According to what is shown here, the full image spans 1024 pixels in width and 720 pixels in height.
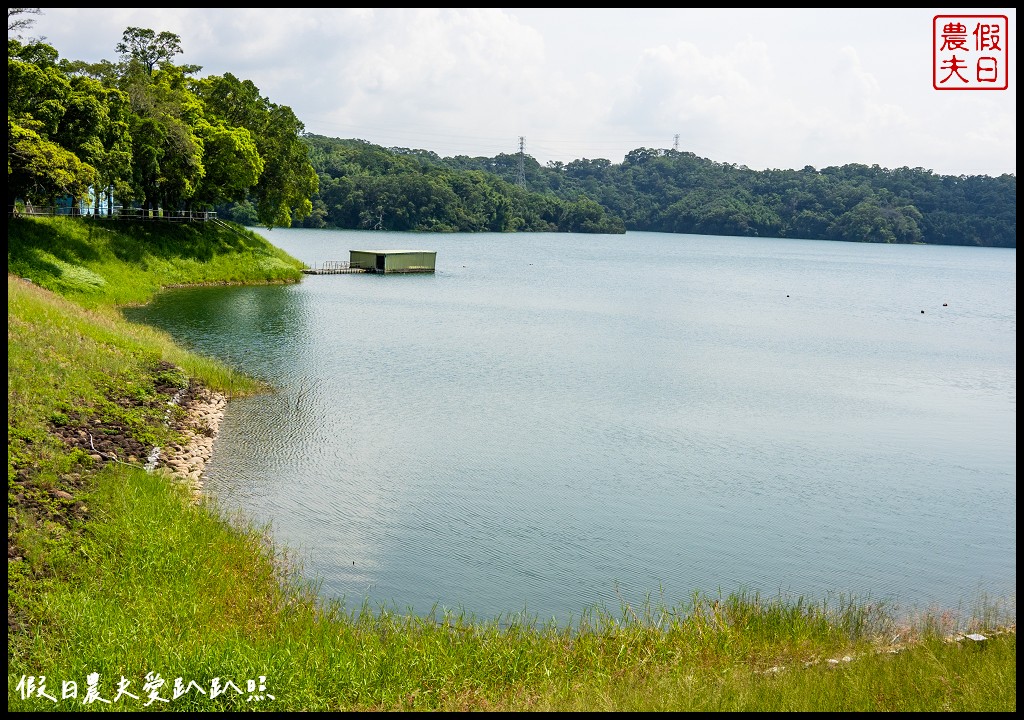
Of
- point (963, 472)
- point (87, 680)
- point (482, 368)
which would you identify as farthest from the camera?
point (482, 368)

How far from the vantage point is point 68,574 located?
13.4 metres

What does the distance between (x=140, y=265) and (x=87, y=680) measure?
154 feet

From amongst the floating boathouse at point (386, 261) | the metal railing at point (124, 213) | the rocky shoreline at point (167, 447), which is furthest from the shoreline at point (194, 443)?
the floating boathouse at point (386, 261)

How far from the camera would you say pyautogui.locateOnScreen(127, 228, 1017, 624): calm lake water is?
17.1m

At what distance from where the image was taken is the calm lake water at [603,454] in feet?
56.2

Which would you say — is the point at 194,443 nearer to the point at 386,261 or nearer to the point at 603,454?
the point at 603,454

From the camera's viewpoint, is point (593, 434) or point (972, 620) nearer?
point (972, 620)

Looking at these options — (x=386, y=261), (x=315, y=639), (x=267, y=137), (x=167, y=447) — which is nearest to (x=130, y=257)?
(x=267, y=137)

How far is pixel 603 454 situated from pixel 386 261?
53.1m

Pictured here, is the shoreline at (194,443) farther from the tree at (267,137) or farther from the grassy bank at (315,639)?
the tree at (267,137)

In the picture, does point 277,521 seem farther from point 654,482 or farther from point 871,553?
point 871,553

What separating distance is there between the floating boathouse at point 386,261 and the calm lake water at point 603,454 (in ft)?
61.9

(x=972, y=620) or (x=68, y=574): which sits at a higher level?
(x=68, y=574)

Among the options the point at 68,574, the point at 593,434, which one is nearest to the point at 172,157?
the point at 593,434
